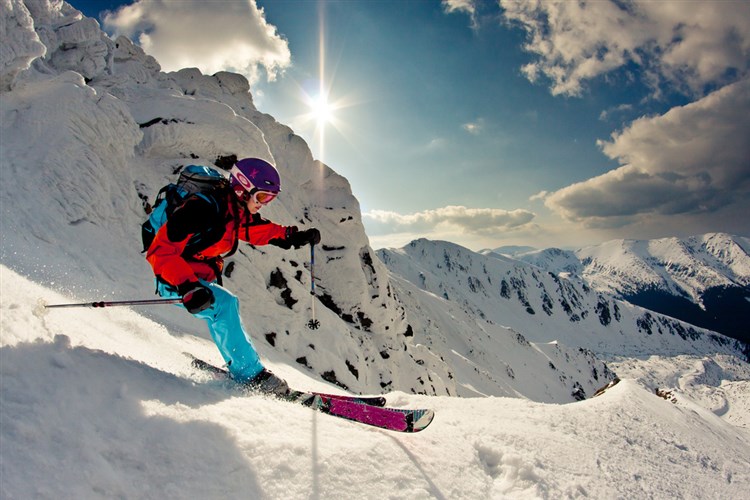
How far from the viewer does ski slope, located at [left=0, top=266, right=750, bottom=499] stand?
240cm

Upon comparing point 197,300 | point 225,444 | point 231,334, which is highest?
point 197,300

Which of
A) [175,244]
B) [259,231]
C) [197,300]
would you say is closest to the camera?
[197,300]

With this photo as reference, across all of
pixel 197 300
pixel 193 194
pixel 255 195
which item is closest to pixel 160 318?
pixel 255 195

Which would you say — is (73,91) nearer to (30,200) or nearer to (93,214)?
(93,214)

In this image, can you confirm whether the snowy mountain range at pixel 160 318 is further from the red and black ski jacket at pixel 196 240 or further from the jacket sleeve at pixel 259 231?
the jacket sleeve at pixel 259 231

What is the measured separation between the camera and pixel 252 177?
6.08 metres

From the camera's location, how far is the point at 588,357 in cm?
14388

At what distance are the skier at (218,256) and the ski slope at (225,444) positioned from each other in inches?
26.5

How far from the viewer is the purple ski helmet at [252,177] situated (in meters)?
6.08

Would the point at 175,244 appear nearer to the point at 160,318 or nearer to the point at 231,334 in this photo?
the point at 231,334

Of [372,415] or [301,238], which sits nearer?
[372,415]

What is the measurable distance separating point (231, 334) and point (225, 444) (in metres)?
2.40

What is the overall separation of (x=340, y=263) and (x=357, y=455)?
1286 inches

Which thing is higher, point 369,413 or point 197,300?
point 197,300
